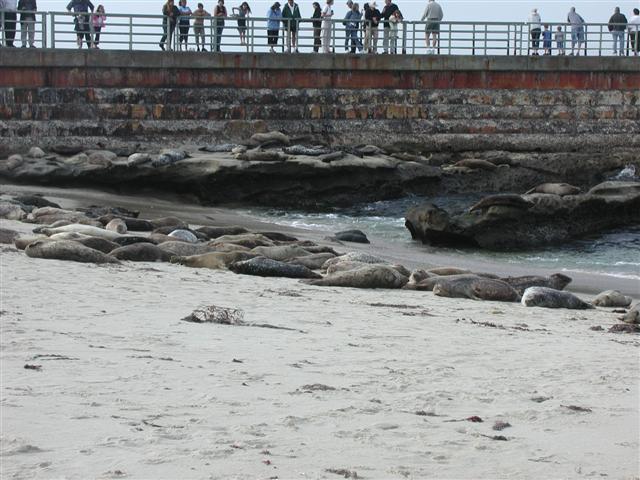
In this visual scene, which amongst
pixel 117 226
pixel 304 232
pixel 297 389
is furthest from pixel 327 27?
pixel 297 389

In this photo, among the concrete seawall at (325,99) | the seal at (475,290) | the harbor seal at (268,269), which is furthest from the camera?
the concrete seawall at (325,99)

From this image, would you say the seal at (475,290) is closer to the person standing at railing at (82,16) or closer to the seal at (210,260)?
the seal at (210,260)

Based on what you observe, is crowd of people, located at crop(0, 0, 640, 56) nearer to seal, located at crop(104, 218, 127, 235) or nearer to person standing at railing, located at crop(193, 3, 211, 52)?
person standing at railing, located at crop(193, 3, 211, 52)

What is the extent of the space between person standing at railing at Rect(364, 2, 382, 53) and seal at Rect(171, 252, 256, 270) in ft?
55.6

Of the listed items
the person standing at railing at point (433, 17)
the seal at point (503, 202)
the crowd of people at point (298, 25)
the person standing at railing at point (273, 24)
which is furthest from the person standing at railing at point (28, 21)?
the seal at point (503, 202)

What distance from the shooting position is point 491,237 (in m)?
19.3

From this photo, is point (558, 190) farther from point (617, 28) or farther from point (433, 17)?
A: point (617, 28)

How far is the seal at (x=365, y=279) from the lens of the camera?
11.2 metres

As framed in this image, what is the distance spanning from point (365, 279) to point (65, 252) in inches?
118

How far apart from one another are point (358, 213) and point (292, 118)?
4.25m

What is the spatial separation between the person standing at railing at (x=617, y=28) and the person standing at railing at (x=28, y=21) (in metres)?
14.6

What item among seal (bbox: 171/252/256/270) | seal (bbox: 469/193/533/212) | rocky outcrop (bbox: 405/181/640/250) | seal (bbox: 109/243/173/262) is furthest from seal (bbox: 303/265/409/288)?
seal (bbox: 469/193/533/212)

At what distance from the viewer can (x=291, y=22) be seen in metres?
28.7

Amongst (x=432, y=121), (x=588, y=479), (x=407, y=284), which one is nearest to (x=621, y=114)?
(x=432, y=121)
